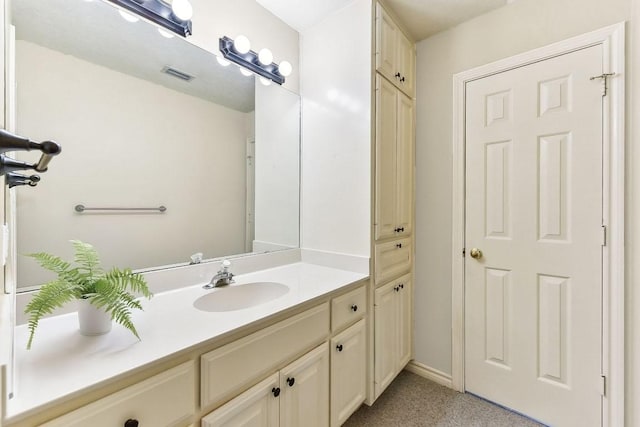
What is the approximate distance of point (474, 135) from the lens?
1728mm

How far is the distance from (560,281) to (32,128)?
2.41 metres

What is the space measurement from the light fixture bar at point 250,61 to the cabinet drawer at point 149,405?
1.48 m

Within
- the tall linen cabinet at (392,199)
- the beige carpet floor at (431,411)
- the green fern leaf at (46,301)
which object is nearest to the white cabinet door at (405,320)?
the tall linen cabinet at (392,199)

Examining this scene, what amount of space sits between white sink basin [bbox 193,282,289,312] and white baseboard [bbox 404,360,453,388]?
127cm

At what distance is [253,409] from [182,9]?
164cm

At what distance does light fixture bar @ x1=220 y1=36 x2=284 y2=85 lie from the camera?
148cm

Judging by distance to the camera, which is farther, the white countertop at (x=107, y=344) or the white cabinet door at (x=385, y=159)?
the white cabinet door at (x=385, y=159)

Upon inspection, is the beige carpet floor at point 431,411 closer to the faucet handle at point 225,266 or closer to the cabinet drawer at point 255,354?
the cabinet drawer at point 255,354

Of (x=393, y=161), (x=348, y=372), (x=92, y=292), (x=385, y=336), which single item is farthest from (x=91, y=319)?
→ (x=393, y=161)

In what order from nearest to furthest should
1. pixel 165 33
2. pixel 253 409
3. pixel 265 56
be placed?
pixel 253 409 → pixel 165 33 → pixel 265 56

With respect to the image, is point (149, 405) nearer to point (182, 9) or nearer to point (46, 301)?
point (46, 301)

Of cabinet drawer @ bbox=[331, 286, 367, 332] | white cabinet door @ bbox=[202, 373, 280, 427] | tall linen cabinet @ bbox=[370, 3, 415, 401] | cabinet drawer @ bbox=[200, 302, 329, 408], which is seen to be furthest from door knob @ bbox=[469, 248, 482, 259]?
white cabinet door @ bbox=[202, 373, 280, 427]

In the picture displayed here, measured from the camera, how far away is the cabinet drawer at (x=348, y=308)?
1302 millimetres

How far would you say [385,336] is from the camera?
1650 millimetres
